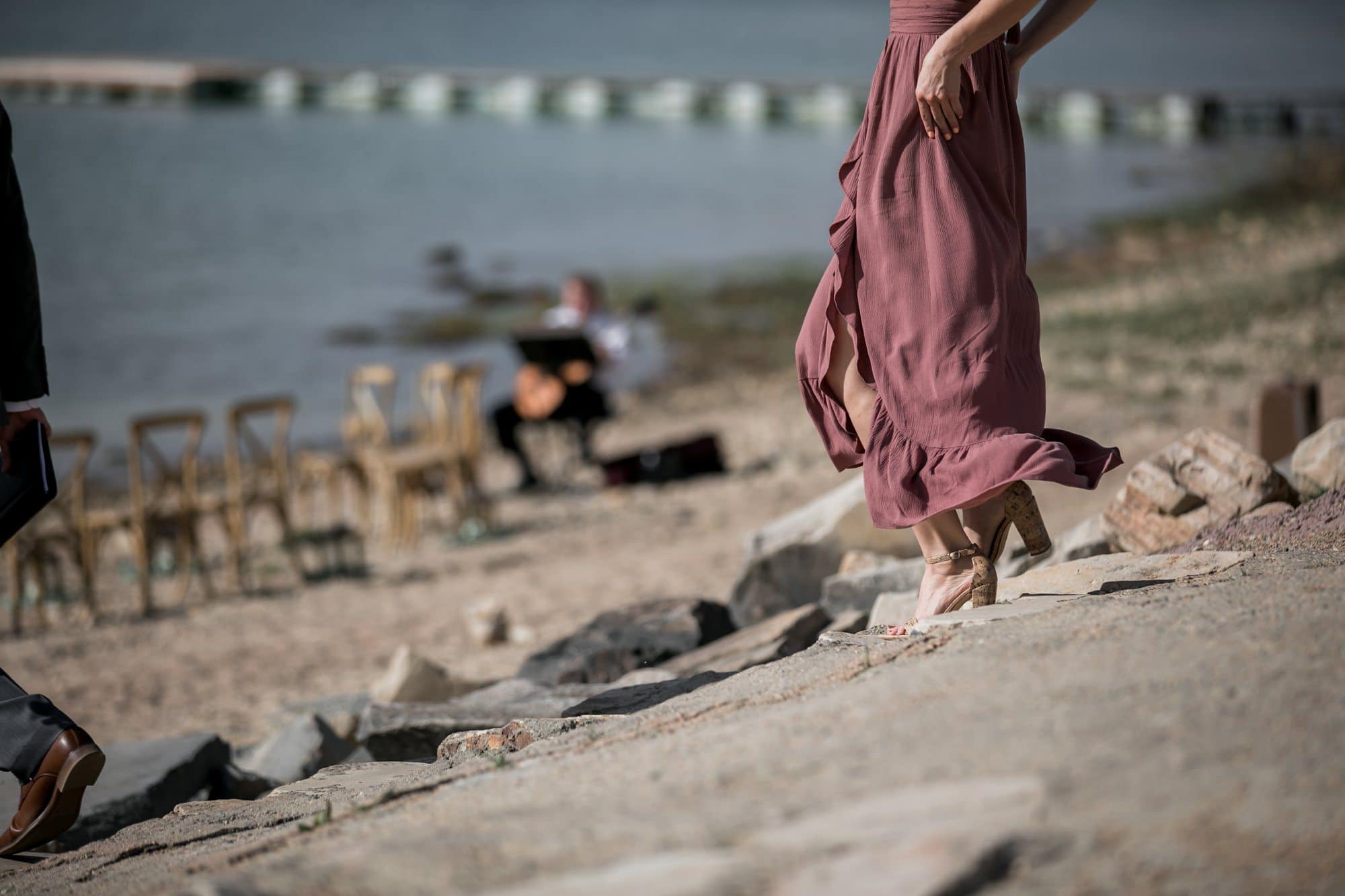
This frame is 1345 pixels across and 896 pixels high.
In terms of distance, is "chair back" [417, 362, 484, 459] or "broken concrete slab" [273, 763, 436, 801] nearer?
"broken concrete slab" [273, 763, 436, 801]

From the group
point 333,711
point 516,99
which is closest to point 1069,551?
point 333,711

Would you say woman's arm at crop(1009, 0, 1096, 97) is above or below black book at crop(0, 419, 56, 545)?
above

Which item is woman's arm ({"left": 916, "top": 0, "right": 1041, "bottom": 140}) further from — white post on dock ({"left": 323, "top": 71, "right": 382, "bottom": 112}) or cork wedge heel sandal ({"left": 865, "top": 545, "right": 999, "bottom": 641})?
white post on dock ({"left": 323, "top": 71, "right": 382, "bottom": 112})

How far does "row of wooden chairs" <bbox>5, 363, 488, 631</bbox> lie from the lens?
303 inches

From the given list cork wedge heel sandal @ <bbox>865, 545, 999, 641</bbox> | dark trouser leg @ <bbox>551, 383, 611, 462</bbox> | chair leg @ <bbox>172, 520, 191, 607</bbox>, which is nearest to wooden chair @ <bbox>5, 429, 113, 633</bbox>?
chair leg @ <bbox>172, 520, 191, 607</bbox>

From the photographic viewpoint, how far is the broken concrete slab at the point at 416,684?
4453 millimetres

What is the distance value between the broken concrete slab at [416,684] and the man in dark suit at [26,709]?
179 cm

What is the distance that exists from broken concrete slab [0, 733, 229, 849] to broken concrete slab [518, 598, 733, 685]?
41.3 inches

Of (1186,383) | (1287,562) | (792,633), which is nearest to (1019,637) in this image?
(1287,562)

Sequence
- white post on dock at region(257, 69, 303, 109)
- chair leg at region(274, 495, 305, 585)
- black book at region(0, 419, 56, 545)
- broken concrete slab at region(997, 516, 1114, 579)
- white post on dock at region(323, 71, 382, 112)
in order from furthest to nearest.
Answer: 1. white post on dock at region(323, 71, 382, 112)
2. white post on dock at region(257, 69, 303, 109)
3. chair leg at region(274, 495, 305, 585)
4. broken concrete slab at region(997, 516, 1114, 579)
5. black book at region(0, 419, 56, 545)

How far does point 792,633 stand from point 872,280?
1370mm

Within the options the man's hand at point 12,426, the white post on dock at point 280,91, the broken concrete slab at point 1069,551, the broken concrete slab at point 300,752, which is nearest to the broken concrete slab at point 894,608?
the broken concrete slab at point 1069,551

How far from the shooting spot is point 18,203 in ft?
9.12

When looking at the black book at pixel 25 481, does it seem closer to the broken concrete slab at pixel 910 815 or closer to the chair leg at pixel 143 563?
the broken concrete slab at pixel 910 815
